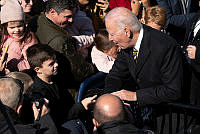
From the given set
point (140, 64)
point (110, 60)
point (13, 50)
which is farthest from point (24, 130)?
point (110, 60)

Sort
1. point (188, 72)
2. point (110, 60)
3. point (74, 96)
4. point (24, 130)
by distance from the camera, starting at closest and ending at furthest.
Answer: point (24, 130), point (188, 72), point (74, 96), point (110, 60)

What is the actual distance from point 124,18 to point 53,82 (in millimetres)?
1108

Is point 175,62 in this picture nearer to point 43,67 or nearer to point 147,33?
point 147,33

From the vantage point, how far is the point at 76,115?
4191mm

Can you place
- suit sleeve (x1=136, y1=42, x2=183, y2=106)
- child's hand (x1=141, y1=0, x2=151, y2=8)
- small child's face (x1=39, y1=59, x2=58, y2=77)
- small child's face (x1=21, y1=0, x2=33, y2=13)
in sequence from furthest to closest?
child's hand (x1=141, y1=0, x2=151, y2=8) < small child's face (x1=21, y1=0, x2=33, y2=13) < small child's face (x1=39, y1=59, x2=58, y2=77) < suit sleeve (x1=136, y1=42, x2=183, y2=106)

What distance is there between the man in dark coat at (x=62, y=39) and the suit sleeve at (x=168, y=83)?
3.12 feet

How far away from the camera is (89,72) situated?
4.71 m

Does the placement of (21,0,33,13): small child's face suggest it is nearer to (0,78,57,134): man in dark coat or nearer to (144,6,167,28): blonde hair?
(144,6,167,28): blonde hair

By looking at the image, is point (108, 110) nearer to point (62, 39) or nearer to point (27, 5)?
point (62, 39)

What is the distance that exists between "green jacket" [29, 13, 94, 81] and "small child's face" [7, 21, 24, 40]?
21 cm

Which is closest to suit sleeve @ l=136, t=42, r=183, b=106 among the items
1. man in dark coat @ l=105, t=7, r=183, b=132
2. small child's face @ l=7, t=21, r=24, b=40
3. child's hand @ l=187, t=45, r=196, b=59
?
man in dark coat @ l=105, t=7, r=183, b=132

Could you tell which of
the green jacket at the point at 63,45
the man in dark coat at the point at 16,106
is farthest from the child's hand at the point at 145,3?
the man in dark coat at the point at 16,106

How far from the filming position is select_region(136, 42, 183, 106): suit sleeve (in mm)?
3799

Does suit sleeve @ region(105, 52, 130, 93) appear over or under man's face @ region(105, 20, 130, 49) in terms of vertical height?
under
